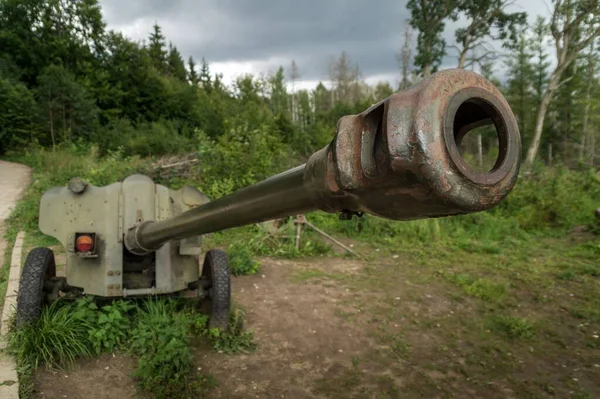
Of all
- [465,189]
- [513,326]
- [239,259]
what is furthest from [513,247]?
[465,189]

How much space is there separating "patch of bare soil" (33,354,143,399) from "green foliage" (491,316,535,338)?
3.67 m

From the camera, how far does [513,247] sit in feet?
28.9

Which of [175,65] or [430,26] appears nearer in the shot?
[430,26]

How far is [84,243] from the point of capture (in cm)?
365

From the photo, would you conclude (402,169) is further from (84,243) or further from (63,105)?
(63,105)

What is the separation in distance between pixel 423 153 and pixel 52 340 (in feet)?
11.9

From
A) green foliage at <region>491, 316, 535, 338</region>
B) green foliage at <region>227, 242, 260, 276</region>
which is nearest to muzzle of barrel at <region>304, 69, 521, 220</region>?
green foliage at <region>491, 316, 535, 338</region>

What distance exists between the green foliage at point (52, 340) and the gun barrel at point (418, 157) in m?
3.19

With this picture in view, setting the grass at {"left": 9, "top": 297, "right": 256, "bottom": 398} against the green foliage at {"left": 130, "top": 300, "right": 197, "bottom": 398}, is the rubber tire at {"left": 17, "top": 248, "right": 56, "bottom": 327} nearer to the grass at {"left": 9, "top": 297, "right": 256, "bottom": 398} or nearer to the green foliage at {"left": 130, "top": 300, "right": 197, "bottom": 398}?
the grass at {"left": 9, "top": 297, "right": 256, "bottom": 398}

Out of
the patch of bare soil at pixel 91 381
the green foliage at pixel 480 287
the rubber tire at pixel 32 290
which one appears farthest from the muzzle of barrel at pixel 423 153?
the green foliage at pixel 480 287

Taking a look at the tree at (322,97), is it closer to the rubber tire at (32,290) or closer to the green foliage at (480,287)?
the green foliage at (480,287)

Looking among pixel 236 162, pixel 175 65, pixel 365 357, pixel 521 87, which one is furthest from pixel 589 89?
pixel 175 65

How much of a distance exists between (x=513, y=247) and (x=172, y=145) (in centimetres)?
1200

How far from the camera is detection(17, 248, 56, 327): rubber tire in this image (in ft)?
11.5
